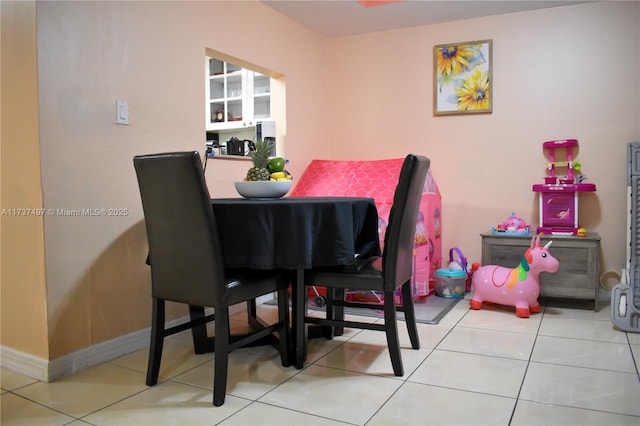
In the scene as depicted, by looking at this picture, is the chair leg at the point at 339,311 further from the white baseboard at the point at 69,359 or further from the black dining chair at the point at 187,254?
the white baseboard at the point at 69,359

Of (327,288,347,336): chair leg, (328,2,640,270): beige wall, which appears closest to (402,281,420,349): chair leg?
(327,288,347,336): chair leg

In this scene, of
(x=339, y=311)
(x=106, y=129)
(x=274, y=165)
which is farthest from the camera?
(x=339, y=311)

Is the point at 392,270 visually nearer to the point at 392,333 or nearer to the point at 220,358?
the point at 392,333

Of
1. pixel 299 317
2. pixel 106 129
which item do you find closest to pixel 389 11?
pixel 106 129

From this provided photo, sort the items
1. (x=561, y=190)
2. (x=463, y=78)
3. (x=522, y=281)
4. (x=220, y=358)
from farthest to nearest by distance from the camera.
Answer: (x=463, y=78)
(x=561, y=190)
(x=522, y=281)
(x=220, y=358)

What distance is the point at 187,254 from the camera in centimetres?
191

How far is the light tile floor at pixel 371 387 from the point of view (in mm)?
1759

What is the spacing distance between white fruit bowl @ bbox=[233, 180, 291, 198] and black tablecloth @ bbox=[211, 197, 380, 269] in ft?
1.11

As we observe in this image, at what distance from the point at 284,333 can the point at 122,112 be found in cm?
137

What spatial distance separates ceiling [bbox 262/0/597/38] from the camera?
364 cm

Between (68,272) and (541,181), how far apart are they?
332cm

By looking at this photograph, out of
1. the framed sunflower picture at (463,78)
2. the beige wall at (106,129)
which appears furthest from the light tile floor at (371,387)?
the framed sunflower picture at (463,78)

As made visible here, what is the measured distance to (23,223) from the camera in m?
2.20

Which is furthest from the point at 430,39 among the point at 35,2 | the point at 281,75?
the point at 35,2
